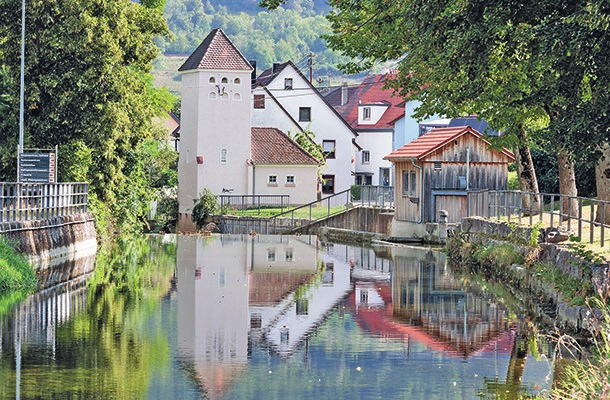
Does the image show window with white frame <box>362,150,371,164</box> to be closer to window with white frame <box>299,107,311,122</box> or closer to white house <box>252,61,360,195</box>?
white house <box>252,61,360,195</box>

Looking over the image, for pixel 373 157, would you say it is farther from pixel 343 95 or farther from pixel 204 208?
pixel 204 208

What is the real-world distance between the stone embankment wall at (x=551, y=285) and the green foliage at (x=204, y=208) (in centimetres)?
4004

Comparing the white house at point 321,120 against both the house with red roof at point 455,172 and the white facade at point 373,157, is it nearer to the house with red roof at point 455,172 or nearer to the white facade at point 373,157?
the white facade at point 373,157

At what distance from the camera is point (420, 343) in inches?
810

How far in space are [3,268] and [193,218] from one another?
48017 millimetres

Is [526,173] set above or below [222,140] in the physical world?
below

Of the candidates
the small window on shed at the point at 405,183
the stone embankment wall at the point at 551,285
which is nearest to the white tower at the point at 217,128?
the small window on shed at the point at 405,183

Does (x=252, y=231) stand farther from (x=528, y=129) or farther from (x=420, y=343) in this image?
(x=420, y=343)

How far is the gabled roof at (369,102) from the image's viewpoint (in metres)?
99.8

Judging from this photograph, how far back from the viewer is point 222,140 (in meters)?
79.8

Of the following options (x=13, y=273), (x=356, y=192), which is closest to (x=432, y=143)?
(x=13, y=273)

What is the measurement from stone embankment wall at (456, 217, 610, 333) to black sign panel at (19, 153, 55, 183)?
48.2ft

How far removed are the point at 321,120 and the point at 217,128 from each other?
1405 centimetres

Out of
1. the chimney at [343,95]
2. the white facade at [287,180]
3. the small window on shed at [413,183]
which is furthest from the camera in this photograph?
the chimney at [343,95]
